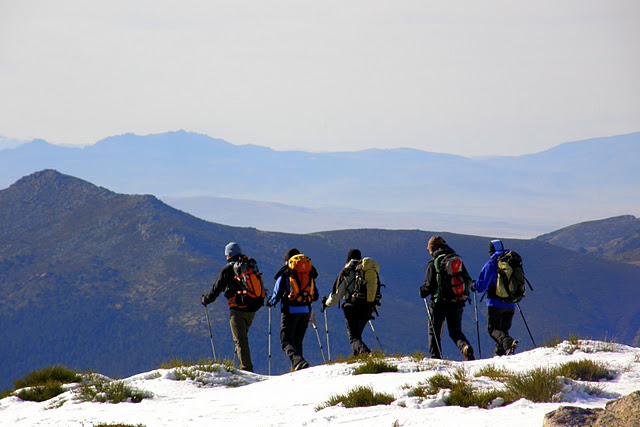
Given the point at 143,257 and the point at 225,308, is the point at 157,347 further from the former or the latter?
the point at 143,257

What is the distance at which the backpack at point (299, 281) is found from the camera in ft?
39.9

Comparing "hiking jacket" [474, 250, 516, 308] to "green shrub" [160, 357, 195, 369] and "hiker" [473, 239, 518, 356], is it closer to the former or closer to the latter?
"hiker" [473, 239, 518, 356]

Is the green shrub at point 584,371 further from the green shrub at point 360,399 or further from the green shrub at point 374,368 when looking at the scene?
the green shrub at point 374,368

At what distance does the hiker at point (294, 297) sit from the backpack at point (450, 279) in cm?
198

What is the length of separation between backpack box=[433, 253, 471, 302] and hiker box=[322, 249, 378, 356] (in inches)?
43.5

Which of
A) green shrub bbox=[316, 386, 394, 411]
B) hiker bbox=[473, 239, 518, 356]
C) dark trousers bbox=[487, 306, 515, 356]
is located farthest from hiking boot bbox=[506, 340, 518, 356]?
green shrub bbox=[316, 386, 394, 411]

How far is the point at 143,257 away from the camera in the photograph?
143500 millimetres

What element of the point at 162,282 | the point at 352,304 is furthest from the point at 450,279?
the point at 162,282

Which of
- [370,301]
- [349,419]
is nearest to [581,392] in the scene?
[349,419]

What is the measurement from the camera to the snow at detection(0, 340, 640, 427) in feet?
24.3

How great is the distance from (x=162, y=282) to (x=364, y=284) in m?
122

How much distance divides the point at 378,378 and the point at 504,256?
11.7 ft

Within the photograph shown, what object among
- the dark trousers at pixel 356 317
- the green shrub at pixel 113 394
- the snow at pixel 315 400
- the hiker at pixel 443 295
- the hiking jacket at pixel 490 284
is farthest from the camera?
Answer: the dark trousers at pixel 356 317

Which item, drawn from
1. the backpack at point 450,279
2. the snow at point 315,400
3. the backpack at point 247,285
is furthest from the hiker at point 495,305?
the backpack at point 247,285
